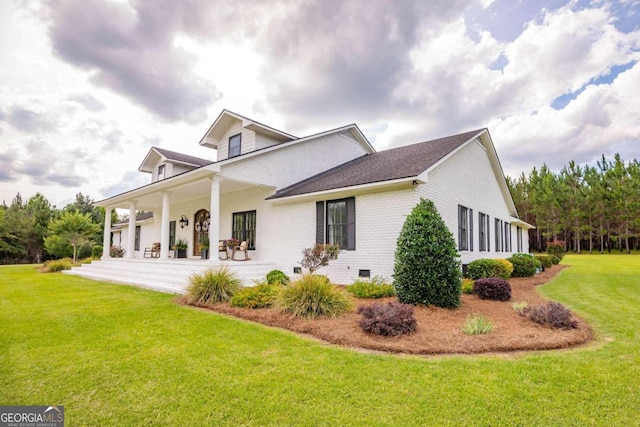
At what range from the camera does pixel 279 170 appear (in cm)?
1323

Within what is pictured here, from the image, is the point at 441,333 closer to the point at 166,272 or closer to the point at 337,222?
the point at 337,222

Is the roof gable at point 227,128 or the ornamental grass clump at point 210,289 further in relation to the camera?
the roof gable at point 227,128

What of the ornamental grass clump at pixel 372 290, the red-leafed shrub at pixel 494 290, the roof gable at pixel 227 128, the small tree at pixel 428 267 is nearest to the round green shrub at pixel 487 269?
the red-leafed shrub at pixel 494 290

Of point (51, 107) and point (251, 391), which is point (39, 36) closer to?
point (51, 107)

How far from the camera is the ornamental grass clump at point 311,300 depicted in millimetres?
6355

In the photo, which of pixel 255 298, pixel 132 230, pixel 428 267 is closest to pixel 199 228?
pixel 132 230

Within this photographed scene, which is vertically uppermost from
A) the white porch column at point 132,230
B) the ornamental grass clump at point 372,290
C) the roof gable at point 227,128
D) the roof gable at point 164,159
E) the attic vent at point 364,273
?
the roof gable at point 227,128

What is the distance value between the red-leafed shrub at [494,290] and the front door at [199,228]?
39.6ft

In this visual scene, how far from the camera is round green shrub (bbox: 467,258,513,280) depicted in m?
11.2

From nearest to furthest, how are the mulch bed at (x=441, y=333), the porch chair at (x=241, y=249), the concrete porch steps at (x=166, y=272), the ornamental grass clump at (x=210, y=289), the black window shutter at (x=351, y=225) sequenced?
the mulch bed at (x=441, y=333), the ornamental grass clump at (x=210, y=289), the concrete porch steps at (x=166, y=272), the black window shutter at (x=351, y=225), the porch chair at (x=241, y=249)

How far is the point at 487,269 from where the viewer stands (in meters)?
11.2

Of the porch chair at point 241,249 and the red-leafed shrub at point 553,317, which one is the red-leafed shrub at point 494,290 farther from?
the porch chair at point 241,249

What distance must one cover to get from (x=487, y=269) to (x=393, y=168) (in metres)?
4.73

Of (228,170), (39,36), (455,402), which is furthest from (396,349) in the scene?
(39,36)
